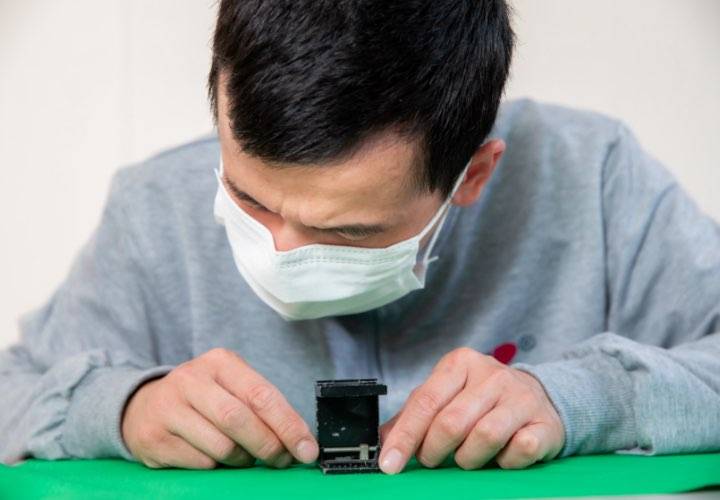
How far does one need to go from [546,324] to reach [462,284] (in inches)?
4.8

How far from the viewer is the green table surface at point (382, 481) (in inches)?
36.5

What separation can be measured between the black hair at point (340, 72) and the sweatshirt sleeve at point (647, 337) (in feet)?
0.92

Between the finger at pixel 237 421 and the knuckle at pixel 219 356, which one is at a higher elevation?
the knuckle at pixel 219 356

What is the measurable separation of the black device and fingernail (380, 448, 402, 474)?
0.05 ft

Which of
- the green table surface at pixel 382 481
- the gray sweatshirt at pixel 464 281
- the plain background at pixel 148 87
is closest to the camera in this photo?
the green table surface at pixel 382 481

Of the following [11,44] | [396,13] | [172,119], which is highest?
[396,13]

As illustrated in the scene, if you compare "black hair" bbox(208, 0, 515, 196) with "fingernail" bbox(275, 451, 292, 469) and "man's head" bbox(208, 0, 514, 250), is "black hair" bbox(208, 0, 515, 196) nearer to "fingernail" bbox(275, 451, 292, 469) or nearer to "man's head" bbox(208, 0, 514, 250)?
"man's head" bbox(208, 0, 514, 250)

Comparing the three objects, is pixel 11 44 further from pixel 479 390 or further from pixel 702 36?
pixel 479 390

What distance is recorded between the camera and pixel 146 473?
1.06 metres

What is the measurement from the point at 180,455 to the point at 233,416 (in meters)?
0.09

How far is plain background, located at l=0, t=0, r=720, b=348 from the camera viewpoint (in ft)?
7.95

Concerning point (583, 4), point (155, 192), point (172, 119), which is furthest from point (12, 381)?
point (583, 4)

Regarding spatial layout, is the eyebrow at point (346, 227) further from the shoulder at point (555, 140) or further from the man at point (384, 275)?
the shoulder at point (555, 140)

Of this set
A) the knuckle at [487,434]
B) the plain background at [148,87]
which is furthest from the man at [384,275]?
the plain background at [148,87]
